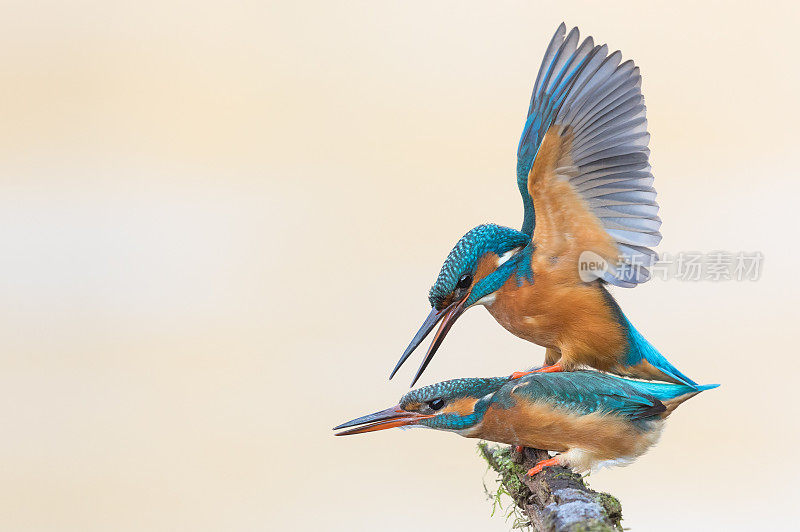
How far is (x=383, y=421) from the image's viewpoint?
2.29 m

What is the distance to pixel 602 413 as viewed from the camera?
7.25ft

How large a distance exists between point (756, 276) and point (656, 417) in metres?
0.61

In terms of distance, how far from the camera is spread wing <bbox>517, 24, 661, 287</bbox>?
225cm

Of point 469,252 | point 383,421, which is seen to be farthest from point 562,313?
point 383,421

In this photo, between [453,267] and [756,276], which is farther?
[756,276]

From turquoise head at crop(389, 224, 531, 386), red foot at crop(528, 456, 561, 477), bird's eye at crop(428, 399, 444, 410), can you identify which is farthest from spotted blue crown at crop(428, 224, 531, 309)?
red foot at crop(528, 456, 561, 477)

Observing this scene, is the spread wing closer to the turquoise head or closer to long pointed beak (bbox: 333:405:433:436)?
the turquoise head

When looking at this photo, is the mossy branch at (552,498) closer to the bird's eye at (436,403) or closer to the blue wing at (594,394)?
the blue wing at (594,394)

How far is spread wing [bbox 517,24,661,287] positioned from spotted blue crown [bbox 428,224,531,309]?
96mm

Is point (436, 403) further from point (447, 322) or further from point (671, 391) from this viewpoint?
point (671, 391)

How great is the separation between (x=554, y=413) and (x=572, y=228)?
0.50 m

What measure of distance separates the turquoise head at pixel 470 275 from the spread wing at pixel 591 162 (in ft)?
0.34

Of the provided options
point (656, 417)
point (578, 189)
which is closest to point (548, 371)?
point (656, 417)

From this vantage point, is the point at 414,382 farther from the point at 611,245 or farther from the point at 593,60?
the point at 593,60
